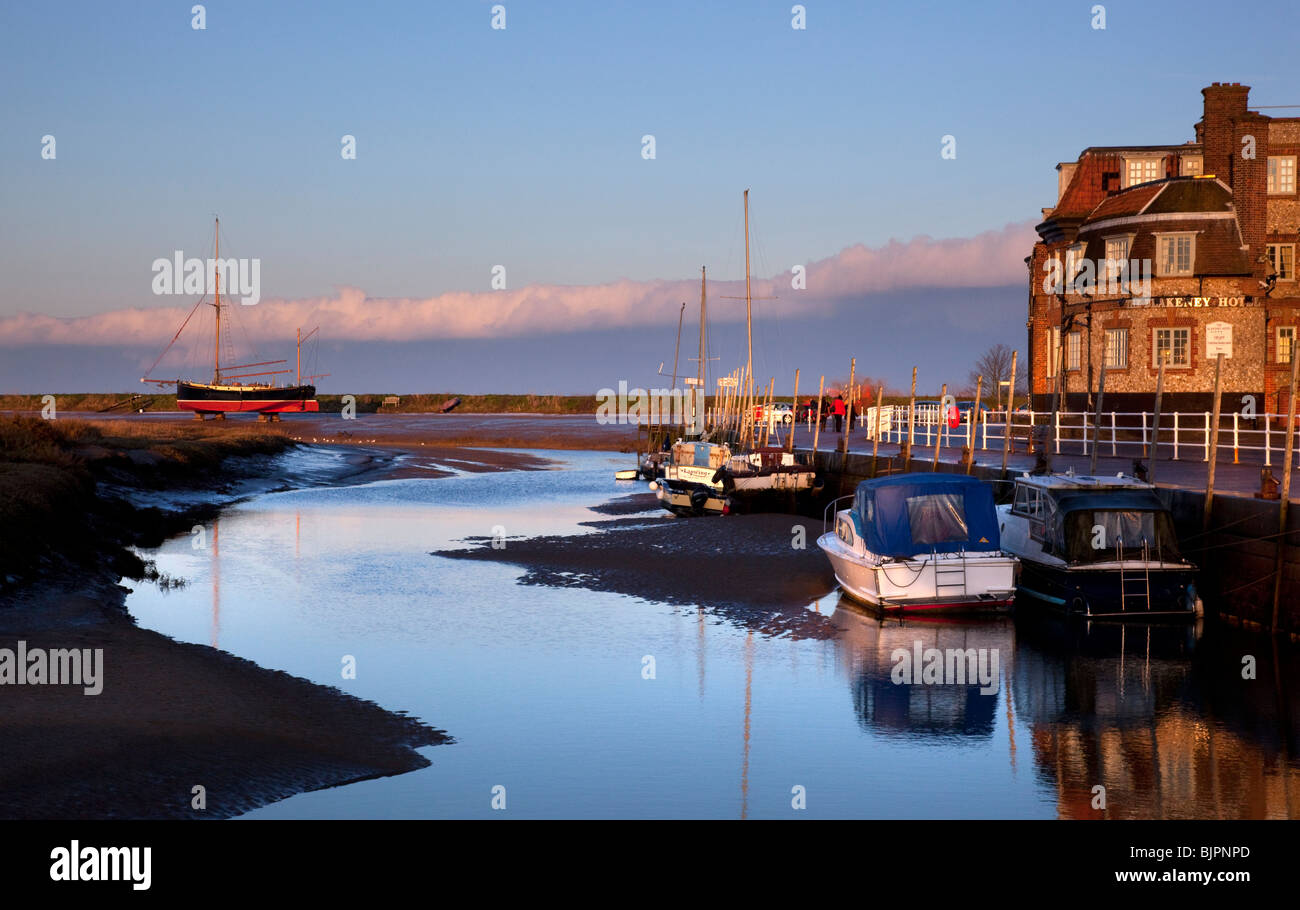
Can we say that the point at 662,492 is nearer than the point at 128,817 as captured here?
No

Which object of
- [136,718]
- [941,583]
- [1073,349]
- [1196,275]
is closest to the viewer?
[136,718]

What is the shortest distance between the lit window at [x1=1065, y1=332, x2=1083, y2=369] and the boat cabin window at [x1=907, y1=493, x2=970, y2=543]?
101ft

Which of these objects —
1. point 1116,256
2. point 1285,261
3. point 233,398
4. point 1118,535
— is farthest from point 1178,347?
point 233,398

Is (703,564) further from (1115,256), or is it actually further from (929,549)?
(1115,256)

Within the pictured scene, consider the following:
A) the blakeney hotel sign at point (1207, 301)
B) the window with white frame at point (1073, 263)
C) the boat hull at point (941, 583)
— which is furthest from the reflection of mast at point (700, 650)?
the window with white frame at point (1073, 263)

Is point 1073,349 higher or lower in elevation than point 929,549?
higher

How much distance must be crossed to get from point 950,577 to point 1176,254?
3174cm

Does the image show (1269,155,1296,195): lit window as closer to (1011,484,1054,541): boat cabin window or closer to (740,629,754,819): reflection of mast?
(1011,484,1054,541): boat cabin window

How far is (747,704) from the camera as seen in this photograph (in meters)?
18.2

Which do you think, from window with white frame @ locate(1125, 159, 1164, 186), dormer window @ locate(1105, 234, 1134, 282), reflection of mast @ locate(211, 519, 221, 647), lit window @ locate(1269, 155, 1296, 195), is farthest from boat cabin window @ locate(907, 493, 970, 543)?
window with white frame @ locate(1125, 159, 1164, 186)

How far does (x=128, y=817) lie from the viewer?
11.6 metres

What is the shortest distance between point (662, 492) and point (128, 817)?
37994 millimetres
